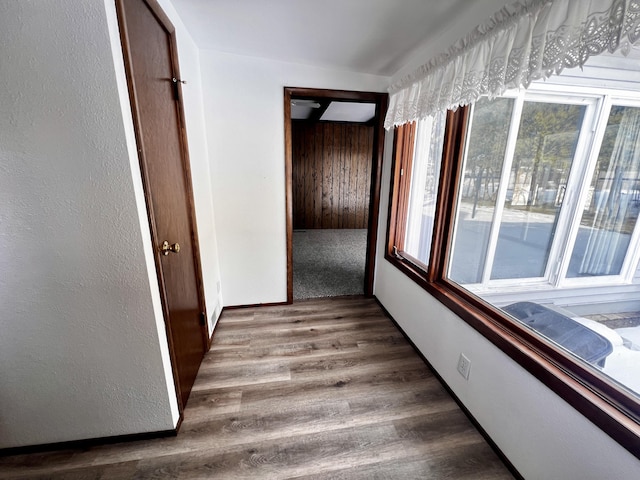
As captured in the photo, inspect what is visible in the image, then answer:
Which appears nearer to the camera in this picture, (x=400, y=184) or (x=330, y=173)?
(x=400, y=184)

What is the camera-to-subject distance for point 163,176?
127cm

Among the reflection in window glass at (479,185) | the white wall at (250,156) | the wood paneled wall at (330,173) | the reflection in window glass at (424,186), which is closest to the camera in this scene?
the reflection in window glass at (479,185)

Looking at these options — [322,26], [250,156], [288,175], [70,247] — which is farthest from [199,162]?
[322,26]

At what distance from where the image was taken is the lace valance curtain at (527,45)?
0.72m

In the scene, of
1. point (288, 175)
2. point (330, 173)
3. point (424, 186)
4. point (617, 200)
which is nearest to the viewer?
point (617, 200)

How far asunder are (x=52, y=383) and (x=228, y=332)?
1107mm

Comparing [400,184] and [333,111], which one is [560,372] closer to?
[400,184]

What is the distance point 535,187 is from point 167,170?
2481 mm

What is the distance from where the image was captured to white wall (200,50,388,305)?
203cm

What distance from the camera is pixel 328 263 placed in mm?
3756

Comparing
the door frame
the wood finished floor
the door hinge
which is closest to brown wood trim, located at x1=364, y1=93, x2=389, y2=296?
the door frame

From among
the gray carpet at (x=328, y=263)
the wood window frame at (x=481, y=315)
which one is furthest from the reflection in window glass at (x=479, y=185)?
the gray carpet at (x=328, y=263)

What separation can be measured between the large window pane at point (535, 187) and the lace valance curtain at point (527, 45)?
0.88 meters

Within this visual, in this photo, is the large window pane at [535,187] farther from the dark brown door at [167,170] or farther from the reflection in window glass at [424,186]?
the dark brown door at [167,170]
